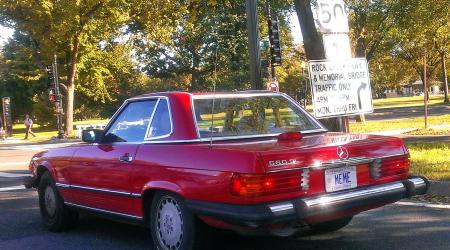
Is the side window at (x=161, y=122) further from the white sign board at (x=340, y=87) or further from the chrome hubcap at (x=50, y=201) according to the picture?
the white sign board at (x=340, y=87)

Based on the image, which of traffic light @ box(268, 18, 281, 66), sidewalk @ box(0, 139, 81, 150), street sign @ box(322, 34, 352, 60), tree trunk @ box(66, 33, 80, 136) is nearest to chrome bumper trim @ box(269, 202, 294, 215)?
street sign @ box(322, 34, 352, 60)

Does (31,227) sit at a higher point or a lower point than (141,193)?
lower

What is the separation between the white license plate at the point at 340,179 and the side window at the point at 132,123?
191 centimetres

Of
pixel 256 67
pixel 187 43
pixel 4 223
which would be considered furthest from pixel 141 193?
pixel 187 43

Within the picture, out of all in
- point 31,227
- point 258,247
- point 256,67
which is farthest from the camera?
point 256,67

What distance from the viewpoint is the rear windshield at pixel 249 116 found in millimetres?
5355

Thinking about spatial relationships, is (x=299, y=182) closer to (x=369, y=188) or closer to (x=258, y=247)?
(x=369, y=188)

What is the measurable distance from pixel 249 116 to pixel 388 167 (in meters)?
1.45

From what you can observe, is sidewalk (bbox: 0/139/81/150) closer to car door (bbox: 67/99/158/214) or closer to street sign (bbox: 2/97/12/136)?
street sign (bbox: 2/97/12/136)

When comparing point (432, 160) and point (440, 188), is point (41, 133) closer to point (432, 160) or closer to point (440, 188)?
point (432, 160)

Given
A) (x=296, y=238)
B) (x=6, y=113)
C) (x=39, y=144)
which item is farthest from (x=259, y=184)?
(x=6, y=113)

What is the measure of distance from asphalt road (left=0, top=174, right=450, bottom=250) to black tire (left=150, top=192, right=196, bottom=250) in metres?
0.31

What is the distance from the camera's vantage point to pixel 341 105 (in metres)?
9.24

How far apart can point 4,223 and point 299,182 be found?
4635 mm
